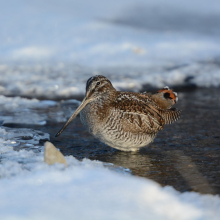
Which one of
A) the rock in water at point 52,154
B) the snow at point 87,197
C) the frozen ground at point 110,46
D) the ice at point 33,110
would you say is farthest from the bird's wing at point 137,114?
the frozen ground at point 110,46

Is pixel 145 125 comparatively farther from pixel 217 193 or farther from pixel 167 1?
pixel 167 1

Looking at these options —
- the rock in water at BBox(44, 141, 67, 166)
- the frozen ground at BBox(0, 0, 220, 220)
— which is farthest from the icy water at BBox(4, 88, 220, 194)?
the rock in water at BBox(44, 141, 67, 166)

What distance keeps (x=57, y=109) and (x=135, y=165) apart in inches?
111

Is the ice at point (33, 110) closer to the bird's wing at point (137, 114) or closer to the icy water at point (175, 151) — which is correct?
the icy water at point (175, 151)

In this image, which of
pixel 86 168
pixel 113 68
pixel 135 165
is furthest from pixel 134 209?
pixel 113 68

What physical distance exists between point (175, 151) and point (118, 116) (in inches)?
34.0

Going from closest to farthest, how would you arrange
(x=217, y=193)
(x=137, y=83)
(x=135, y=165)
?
(x=217, y=193) < (x=135, y=165) < (x=137, y=83)

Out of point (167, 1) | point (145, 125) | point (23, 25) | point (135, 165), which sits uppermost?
point (167, 1)

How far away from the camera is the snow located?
328cm

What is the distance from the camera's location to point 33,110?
728 centimetres

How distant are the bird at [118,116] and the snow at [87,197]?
3.12ft

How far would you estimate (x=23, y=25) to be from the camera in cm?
1216

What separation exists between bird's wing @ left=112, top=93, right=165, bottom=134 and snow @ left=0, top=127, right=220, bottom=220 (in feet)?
3.68

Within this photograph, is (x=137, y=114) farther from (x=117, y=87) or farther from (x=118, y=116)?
(x=117, y=87)
